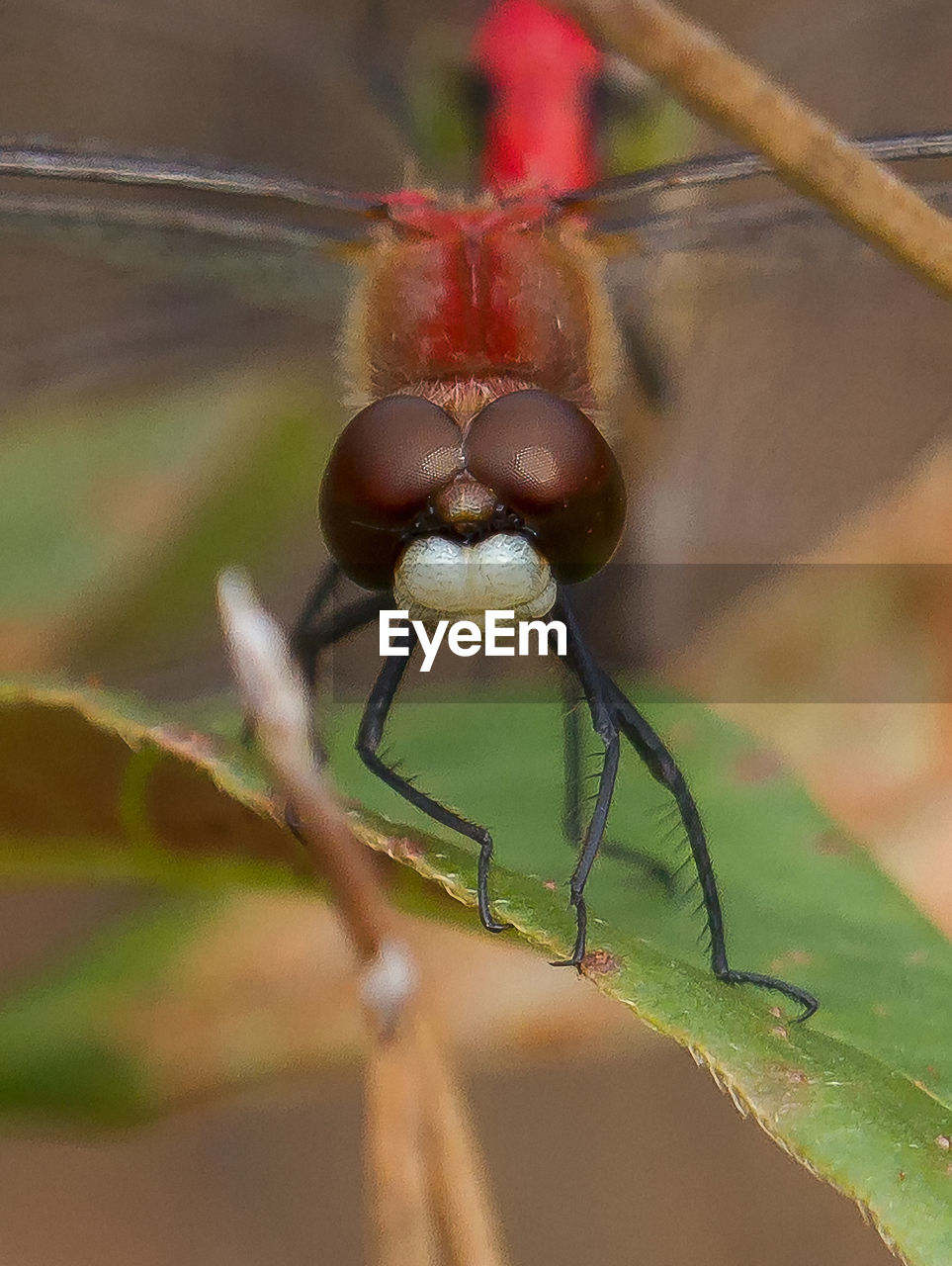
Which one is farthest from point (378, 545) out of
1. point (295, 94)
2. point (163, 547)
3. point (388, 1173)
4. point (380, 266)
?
point (295, 94)

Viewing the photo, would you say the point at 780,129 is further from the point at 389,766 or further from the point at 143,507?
the point at 143,507

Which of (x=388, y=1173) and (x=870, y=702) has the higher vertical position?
(x=388, y=1173)

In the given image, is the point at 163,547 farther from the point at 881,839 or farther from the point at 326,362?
the point at 881,839

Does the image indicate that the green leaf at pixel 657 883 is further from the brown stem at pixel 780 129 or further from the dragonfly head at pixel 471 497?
Result: the brown stem at pixel 780 129

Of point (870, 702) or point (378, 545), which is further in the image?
point (870, 702)

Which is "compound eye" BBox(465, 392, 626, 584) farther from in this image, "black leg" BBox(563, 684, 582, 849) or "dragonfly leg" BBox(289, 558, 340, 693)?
"dragonfly leg" BBox(289, 558, 340, 693)

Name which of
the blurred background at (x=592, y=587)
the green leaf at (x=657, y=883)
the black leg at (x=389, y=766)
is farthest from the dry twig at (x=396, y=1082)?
the blurred background at (x=592, y=587)


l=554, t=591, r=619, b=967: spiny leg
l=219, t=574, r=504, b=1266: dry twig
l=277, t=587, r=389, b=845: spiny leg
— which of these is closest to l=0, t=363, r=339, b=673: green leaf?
l=277, t=587, r=389, b=845: spiny leg
